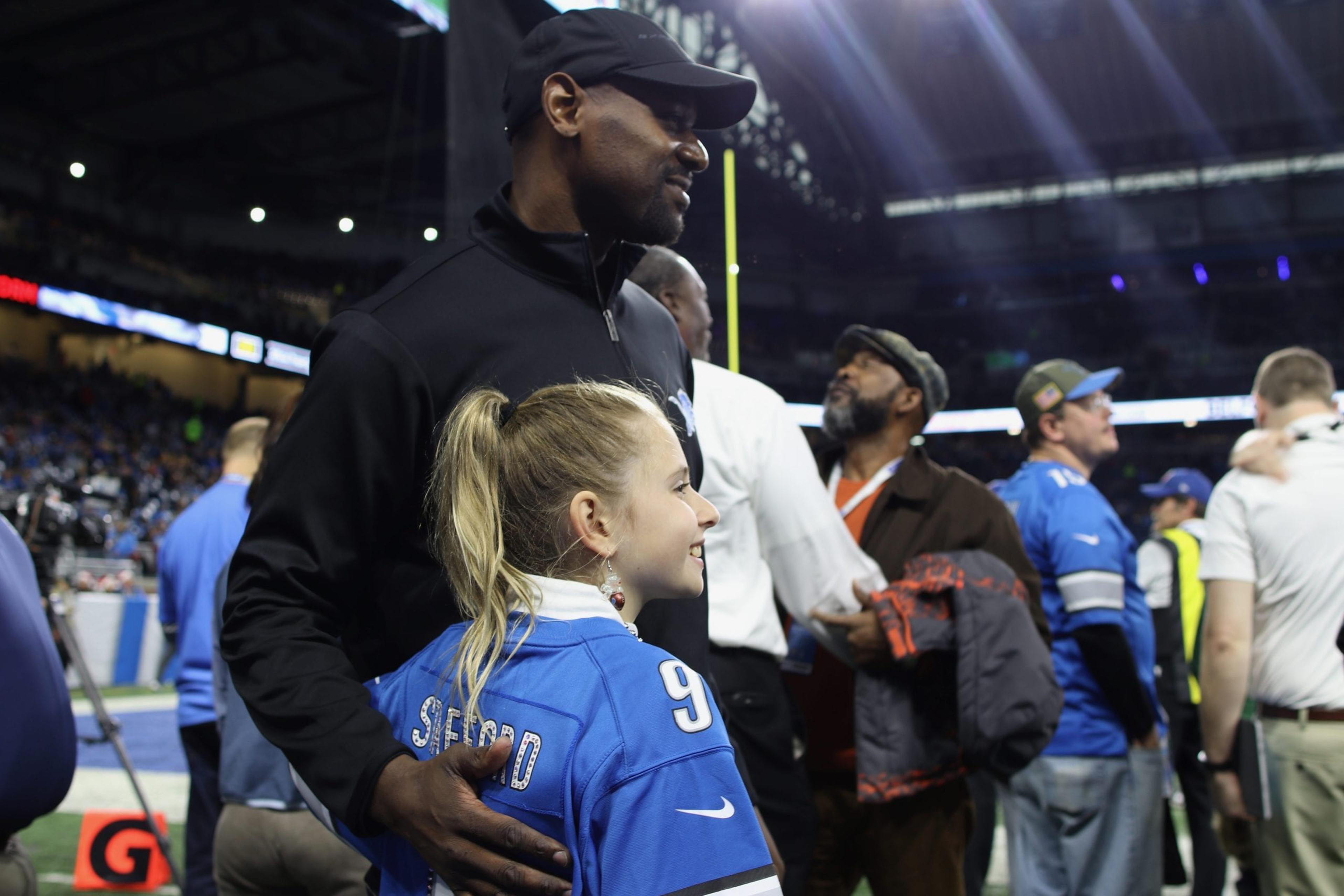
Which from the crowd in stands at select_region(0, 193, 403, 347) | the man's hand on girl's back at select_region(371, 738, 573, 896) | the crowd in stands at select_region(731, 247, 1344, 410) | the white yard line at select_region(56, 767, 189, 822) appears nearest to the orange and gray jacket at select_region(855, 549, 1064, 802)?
the man's hand on girl's back at select_region(371, 738, 573, 896)

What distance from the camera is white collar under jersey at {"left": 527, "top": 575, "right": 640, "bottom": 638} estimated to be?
3.54ft

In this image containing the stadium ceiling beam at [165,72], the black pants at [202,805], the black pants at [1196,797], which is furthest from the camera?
the stadium ceiling beam at [165,72]

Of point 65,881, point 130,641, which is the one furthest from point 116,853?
point 130,641

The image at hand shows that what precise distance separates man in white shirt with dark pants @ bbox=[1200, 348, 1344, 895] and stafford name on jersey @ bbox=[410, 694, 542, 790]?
2.30 meters

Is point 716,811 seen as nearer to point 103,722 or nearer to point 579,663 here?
point 579,663

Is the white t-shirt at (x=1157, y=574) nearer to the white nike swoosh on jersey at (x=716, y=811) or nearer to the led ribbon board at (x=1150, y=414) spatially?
the white nike swoosh on jersey at (x=716, y=811)

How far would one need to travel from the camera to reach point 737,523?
7.23 ft

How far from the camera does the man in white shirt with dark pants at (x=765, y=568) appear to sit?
2172mm

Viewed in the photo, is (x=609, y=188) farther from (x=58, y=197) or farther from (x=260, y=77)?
(x=58, y=197)

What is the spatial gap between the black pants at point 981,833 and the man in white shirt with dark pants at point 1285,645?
117 cm

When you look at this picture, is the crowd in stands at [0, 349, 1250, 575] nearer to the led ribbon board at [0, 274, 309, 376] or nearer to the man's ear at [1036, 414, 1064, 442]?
the led ribbon board at [0, 274, 309, 376]

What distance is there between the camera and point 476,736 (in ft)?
3.30

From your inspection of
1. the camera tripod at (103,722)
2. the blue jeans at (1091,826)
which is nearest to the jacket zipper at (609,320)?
the blue jeans at (1091,826)

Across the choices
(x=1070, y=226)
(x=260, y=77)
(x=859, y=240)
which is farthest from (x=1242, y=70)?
(x=260, y=77)
